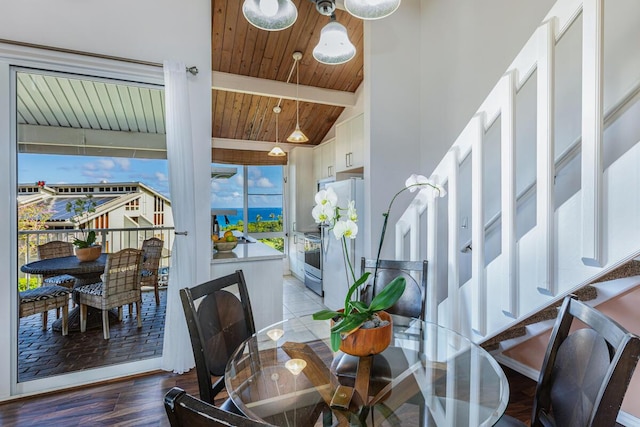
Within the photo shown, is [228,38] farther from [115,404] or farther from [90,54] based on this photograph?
[115,404]

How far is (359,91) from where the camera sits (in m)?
4.43

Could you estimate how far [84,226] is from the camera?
2297 millimetres

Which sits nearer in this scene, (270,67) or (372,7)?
(372,7)

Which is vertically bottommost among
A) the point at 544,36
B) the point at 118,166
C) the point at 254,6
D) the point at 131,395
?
the point at 131,395

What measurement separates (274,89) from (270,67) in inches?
11.4

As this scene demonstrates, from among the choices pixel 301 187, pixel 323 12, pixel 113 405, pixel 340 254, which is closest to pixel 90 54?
pixel 323 12

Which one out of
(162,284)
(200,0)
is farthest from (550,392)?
(200,0)

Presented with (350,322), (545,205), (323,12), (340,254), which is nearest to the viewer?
(350,322)

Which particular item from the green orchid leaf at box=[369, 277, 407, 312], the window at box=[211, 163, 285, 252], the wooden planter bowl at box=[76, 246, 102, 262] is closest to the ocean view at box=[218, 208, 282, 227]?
the window at box=[211, 163, 285, 252]

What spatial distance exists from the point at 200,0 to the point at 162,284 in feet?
7.84

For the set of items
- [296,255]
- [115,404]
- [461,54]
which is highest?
[461,54]

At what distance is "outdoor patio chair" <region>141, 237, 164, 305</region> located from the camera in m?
2.55

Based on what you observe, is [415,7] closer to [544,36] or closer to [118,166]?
[544,36]

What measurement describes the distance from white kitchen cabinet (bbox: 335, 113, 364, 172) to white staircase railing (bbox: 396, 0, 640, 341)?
202 cm
